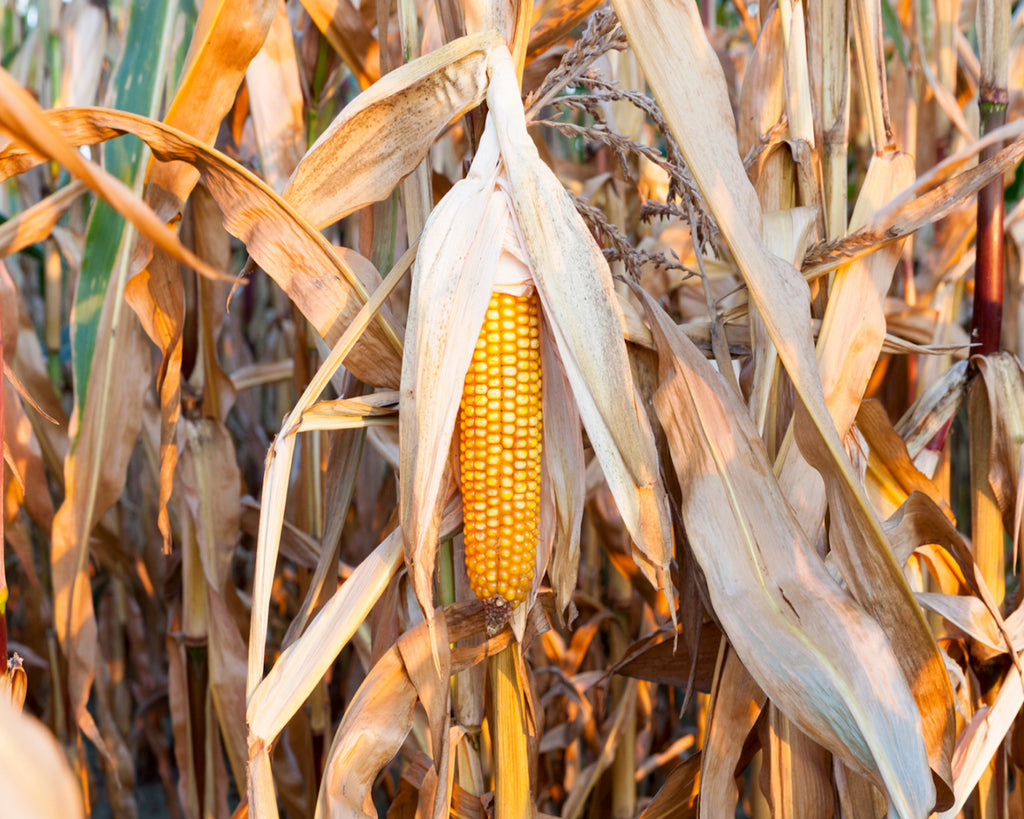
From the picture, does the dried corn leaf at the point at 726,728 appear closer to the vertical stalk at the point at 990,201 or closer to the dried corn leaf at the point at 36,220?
the vertical stalk at the point at 990,201

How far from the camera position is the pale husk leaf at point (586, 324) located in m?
0.76

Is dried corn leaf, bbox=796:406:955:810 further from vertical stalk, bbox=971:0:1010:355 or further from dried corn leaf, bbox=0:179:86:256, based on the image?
dried corn leaf, bbox=0:179:86:256

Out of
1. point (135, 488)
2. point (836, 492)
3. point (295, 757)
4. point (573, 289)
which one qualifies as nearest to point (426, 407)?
point (573, 289)

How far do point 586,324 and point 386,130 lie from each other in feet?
0.99

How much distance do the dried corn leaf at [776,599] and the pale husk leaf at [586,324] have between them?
0.34ft

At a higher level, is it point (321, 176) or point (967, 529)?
point (321, 176)

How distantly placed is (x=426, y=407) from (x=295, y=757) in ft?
3.86

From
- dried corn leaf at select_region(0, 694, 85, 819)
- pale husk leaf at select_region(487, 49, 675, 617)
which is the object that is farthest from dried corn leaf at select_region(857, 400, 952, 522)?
dried corn leaf at select_region(0, 694, 85, 819)

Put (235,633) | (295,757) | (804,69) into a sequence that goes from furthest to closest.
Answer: (295,757) < (235,633) < (804,69)

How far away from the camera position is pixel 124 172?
1.11 metres

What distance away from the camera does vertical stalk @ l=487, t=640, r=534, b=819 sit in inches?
36.8

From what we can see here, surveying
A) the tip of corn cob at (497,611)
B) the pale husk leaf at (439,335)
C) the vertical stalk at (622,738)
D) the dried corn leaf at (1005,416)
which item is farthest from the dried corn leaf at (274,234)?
the vertical stalk at (622,738)

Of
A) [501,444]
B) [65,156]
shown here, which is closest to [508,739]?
[501,444]

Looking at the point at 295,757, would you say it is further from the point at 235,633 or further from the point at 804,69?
the point at 804,69
